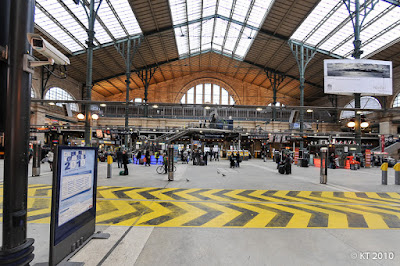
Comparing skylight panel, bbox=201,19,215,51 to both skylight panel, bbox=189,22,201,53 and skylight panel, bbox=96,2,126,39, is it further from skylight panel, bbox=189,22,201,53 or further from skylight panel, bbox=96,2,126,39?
skylight panel, bbox=96,2,126,39

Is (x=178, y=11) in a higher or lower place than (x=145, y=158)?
higher

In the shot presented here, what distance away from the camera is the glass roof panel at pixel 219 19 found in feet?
91.7

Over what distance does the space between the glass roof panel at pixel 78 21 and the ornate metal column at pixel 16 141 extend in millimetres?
23337

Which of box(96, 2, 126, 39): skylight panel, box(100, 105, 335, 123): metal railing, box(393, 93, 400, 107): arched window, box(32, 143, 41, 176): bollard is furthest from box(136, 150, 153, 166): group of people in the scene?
box(393, 93, 400, 107): arched window

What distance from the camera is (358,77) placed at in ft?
57.3

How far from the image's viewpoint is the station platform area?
359cm

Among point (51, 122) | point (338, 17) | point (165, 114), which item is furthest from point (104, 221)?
point (165, 114)

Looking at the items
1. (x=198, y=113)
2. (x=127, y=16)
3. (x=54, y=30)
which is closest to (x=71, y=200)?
(x=127, y=16)

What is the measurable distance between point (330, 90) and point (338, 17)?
42.2 feet

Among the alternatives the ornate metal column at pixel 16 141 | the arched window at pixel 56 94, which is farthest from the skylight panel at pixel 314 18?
the arched window at pixel 56 94

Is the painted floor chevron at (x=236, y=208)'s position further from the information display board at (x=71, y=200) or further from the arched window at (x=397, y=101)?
the arched window at (x=397, y=101)

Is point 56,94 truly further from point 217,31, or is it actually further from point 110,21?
point 217,31

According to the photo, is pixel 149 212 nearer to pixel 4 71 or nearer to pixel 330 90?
pixel 4 71

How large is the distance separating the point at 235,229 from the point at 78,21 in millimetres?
27657
